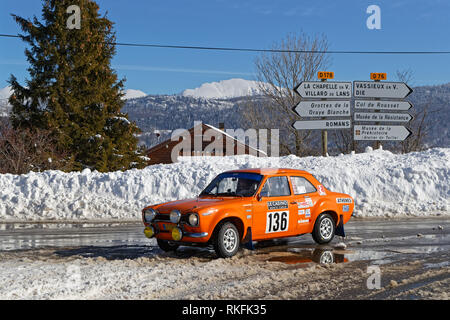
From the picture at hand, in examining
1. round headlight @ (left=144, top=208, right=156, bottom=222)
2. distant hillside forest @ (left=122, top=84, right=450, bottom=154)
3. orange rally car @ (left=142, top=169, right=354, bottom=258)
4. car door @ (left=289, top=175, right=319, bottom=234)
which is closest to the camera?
orange rally car @ (left=142, top=169, right=354, bottom=258)

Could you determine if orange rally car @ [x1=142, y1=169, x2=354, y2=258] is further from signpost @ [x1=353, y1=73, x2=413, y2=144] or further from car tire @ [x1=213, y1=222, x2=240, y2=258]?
signpost @ [x1=353, y1=73, x2=413, y2=144]

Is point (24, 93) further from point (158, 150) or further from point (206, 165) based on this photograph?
point (158, 150)

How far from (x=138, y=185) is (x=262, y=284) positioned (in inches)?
475

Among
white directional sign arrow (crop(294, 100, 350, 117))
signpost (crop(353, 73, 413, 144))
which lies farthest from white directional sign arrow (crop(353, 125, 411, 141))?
white directional sign arrow (crop(294, 100, 350, 117))

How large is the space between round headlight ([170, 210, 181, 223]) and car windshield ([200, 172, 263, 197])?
4.22ft

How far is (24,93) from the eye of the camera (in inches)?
1209

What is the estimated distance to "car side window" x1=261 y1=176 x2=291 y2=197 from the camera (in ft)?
30.8

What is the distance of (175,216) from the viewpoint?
8477mm

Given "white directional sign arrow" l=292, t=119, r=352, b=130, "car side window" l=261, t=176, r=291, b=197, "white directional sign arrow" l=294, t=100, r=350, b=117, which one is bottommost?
"car side window" l=261, t=176, r=291, b=197

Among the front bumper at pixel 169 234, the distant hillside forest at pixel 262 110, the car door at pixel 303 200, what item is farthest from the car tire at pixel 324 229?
the distant hillside forest at pixel 262 110

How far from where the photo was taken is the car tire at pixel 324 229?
999cm

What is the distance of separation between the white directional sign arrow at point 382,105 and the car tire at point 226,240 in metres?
14.3

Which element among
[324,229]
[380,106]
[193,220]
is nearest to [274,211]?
[324,229]

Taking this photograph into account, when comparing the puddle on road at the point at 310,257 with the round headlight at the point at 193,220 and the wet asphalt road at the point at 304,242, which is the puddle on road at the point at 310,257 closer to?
the wet asphalt road at the point at 304,242
